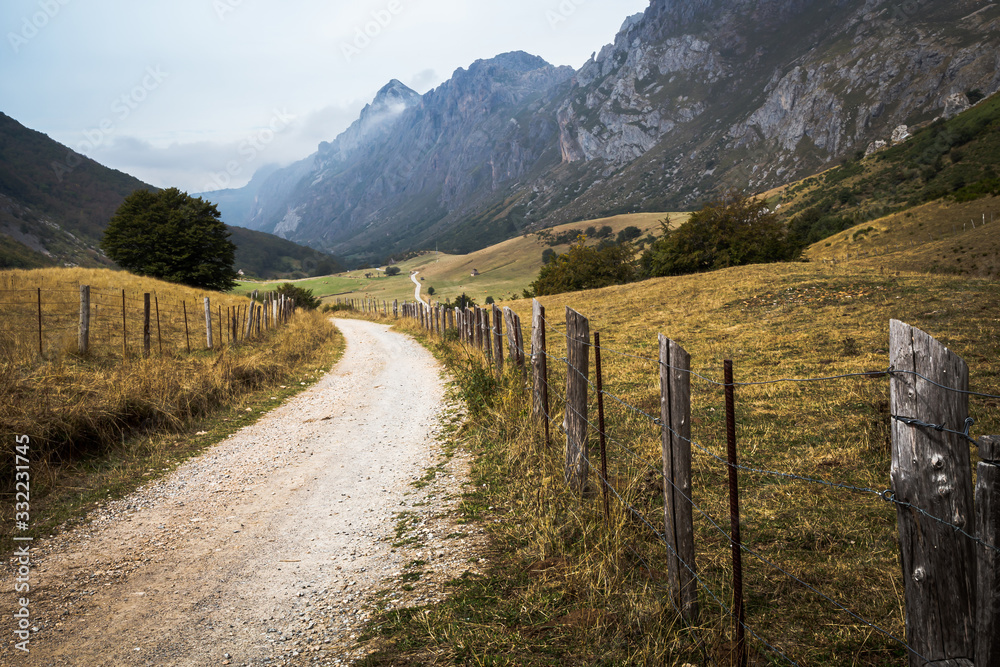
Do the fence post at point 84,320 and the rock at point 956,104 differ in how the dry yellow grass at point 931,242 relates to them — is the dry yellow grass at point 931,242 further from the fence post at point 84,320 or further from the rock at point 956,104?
the rock at point 956,104

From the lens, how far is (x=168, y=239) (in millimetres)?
46594

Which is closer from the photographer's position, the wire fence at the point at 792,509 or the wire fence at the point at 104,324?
the wire fence at the point at 792,509

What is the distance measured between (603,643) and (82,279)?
107ft

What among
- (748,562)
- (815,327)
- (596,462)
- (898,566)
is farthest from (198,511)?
(815,327)

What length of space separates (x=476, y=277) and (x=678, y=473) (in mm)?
125249

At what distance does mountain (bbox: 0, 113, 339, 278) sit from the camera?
109750 millimetres

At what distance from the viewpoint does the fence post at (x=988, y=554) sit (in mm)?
1798

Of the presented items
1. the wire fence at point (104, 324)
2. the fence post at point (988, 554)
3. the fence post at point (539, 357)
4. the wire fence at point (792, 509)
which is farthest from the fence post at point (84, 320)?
the fence post at point (988, 554)

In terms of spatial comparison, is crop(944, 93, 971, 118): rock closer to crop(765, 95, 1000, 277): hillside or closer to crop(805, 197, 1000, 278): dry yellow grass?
crop(765, 95, 1000, 277): hillside

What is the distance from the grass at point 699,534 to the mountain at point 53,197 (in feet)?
376

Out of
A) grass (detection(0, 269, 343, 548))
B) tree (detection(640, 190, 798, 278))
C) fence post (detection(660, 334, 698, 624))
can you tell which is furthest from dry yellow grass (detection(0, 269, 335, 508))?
tree (detection(640, 190, 798, 278))

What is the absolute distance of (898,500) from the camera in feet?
7.05

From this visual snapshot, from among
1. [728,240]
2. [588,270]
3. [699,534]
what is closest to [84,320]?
[699,534]

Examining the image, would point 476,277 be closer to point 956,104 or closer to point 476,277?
point 476,277
